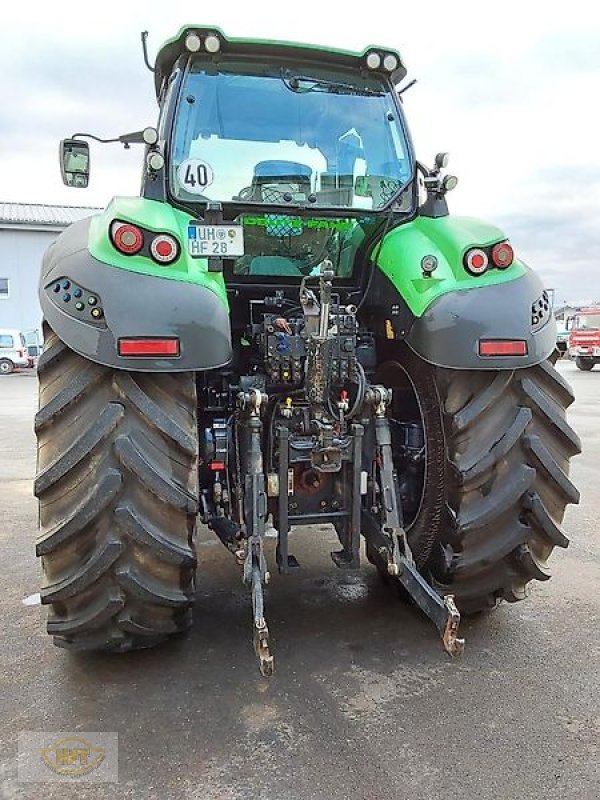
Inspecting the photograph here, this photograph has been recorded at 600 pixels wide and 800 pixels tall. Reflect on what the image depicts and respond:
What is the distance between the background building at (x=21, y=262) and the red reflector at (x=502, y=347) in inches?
1214

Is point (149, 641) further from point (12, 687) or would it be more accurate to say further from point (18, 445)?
point (18, 445)

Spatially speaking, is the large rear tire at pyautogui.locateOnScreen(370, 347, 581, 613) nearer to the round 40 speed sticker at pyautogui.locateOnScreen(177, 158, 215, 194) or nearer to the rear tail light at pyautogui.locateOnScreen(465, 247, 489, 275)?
the rear tail light at pyautogui.locateOnScreen(465, 247, 489, 275)

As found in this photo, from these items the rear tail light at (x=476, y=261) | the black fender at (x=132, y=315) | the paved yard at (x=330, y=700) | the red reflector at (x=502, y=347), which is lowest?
the paved yard at (x=330, y=700)

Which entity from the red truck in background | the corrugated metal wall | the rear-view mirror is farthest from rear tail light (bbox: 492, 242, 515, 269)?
the corrugated metal wall

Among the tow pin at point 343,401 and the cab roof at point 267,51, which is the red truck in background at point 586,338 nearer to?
the cab roof at point 267,51

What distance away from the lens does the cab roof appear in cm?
342

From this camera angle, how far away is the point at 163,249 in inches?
107

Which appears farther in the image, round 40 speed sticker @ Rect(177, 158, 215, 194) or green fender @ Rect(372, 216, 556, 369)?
round 40 speed sticker @ Rect(177, 158, 215, 194)

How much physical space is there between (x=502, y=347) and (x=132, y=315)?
1.47 m

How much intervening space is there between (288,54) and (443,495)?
7.46 ft

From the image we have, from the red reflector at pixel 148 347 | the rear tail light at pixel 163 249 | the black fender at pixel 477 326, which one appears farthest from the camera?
the black fender at pixel 477 326

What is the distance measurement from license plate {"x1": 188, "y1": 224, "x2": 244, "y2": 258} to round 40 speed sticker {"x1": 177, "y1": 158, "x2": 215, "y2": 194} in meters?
0.79

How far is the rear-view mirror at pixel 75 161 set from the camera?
147 inches

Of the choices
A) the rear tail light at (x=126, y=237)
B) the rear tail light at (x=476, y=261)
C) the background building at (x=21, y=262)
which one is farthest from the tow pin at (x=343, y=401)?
the background building at (x=21, y=262)
